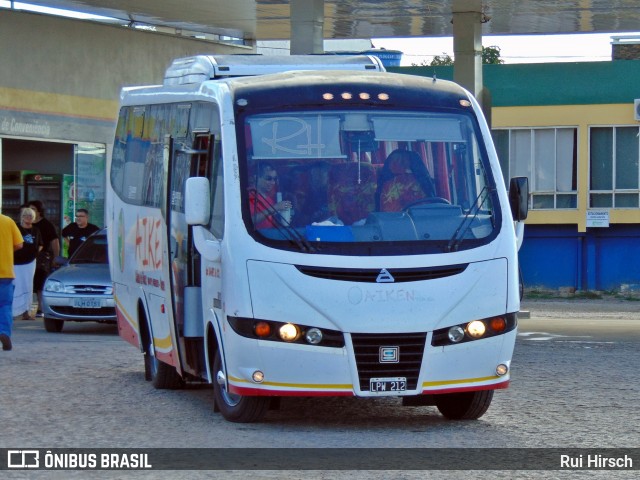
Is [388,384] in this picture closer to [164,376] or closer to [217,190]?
[217,190]

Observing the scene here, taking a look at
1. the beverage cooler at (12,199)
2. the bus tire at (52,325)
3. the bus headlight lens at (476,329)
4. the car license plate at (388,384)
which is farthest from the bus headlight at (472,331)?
the beverage cooler at (12,199)

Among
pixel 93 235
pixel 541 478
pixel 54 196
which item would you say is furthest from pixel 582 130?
pixel 541 478

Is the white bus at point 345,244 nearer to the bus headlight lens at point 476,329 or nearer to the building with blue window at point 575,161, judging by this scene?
the bus headlight lens at point 476,329

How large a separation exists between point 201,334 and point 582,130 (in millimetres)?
28953

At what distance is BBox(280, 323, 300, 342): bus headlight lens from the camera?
36.2ft

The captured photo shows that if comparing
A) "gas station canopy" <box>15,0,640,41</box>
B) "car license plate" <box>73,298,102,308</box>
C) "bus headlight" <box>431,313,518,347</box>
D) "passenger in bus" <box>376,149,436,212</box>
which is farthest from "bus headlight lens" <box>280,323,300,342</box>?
"gas station canopy" <box>15,0,640,41</box>

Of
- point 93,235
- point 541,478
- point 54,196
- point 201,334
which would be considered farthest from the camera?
point 54,196

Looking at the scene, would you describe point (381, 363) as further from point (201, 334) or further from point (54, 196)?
point (54, 196)

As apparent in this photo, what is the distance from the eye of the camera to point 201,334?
1278cm

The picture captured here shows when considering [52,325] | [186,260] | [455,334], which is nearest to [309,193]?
[455,334]

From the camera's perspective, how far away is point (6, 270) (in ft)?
59.9

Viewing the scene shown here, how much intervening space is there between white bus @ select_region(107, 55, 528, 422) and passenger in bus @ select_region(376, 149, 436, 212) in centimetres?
1

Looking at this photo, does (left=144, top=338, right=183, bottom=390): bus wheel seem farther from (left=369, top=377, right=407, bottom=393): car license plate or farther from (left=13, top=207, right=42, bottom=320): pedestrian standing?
(left=13, top=207, right=42, bottom=320): pedestrian standing

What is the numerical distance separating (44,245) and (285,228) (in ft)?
49.7
